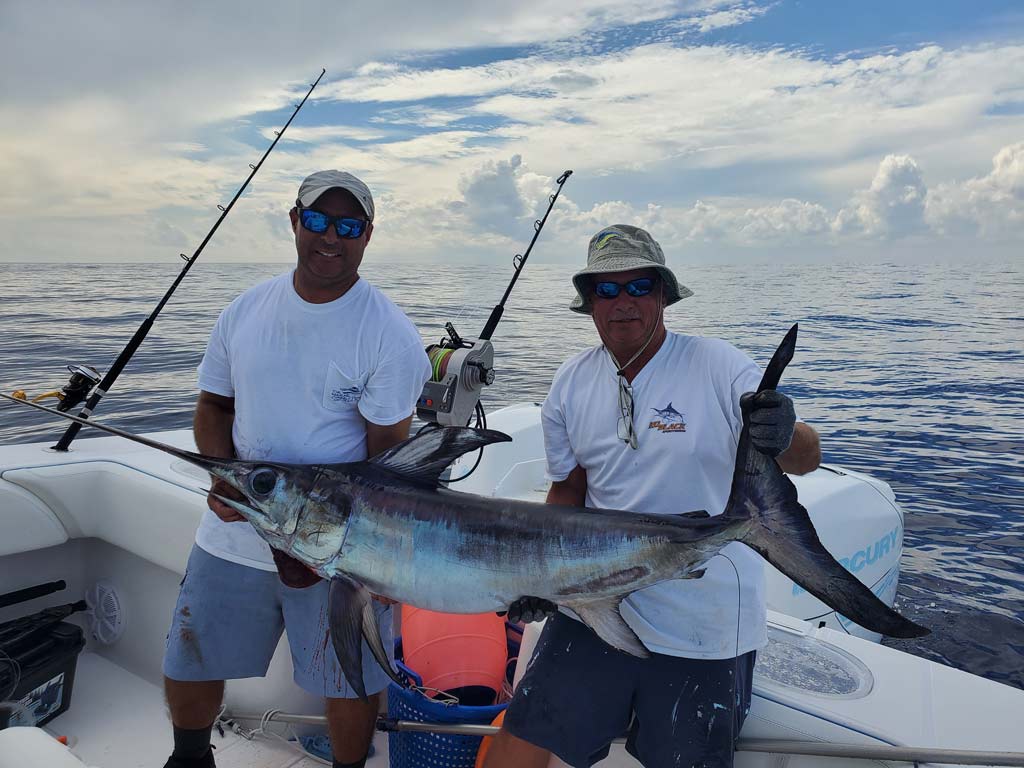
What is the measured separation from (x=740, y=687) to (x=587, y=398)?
96 centimetres

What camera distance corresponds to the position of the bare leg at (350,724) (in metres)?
2.40

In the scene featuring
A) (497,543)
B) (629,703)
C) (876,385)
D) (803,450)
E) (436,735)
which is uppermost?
(803,450)

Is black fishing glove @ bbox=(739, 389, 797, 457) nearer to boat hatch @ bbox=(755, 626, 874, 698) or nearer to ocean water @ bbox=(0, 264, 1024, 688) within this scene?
boat hatch @ bbox=(755, 626, 874, 698)

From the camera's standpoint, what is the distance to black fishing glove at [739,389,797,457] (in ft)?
5.73

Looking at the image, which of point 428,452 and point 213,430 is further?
point 213,430

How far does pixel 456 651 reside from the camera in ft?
8.96

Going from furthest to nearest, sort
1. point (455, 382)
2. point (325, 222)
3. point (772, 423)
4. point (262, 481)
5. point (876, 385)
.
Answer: point (876, 385) → point (455, 382) → point (325, 222) → point (262, 481) → point (772, 423)

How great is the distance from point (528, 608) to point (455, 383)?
→ 1.70 m

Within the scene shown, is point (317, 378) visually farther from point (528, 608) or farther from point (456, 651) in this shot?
point (456, 651)

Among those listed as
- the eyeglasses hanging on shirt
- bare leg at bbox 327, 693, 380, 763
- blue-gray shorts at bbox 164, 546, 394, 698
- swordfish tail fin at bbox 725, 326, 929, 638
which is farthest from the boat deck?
swordfish tail fin at bbox 725, 326, 929, 638

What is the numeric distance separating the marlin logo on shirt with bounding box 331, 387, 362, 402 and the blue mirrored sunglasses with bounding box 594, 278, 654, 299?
84 cm

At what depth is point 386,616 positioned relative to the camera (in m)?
2.37

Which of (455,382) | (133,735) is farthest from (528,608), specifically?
(133,735)

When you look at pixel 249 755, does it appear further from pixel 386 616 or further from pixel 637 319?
pixel 637 319
